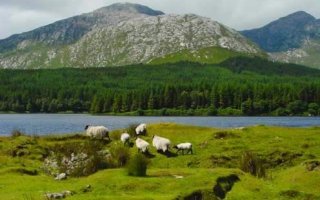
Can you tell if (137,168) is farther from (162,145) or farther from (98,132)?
(98,132)

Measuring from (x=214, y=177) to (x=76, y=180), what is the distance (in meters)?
8.02

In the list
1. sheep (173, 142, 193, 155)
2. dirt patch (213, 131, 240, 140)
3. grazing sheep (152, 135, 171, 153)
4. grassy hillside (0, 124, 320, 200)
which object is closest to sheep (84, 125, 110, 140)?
grassy hillside (0, 124, 320, 200)

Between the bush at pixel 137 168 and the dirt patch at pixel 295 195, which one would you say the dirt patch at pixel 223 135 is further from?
the dirt patch at pixel 295 195

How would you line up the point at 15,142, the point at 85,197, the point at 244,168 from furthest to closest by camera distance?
the point at 15,142 < the point at 244,168 < the point at 85,197

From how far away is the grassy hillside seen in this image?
27656mm

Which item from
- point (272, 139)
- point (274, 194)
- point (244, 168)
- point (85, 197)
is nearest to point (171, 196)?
point (85, 197)

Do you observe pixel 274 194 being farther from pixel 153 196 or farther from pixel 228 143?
pixel 228 143

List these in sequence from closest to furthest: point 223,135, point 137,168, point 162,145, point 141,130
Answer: point 137,168, point 162,145, point 223,135, point 141,130

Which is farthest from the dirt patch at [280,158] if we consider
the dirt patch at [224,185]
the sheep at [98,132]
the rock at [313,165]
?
the sheep at [98,132]

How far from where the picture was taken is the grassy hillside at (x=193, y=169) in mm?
27656

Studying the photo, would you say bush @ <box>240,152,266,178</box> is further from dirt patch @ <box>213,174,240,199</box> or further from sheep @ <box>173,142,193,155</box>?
sheep @ <box>173,142,193,155</box>

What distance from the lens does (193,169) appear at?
1369 inches

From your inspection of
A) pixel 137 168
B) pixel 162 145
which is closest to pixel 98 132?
pixel 162 145

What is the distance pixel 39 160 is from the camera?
1762 inches
